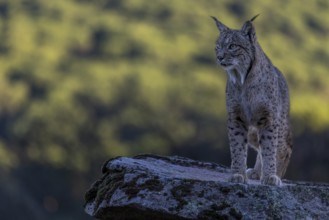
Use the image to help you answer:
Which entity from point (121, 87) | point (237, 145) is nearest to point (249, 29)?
point (237, 145)

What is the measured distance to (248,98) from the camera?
1455 cm

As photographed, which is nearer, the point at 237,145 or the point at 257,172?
the point at 237,145

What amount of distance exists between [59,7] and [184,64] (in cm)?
2648

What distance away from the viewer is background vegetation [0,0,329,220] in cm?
7525

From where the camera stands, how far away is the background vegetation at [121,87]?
75250 mm

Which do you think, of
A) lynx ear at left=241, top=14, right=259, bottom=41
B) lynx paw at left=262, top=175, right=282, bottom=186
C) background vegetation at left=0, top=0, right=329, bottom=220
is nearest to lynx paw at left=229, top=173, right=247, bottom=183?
lynx paw at left=262, top=175, right=282, bottom=186

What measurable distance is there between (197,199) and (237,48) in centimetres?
272

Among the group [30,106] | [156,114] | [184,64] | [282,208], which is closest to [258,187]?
[282,208]

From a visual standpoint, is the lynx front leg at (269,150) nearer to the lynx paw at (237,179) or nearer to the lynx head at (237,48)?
the lynx paw at (237,179)

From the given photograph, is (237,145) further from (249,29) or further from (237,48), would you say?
(249,29)

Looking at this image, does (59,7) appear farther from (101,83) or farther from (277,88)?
(277,88)

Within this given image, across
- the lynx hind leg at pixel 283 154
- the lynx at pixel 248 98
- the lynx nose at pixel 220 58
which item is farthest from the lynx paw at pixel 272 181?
the lynx nose at pixel 220 58

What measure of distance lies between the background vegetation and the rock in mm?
35632

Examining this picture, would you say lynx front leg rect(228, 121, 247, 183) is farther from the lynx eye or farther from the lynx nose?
the lynx eye
